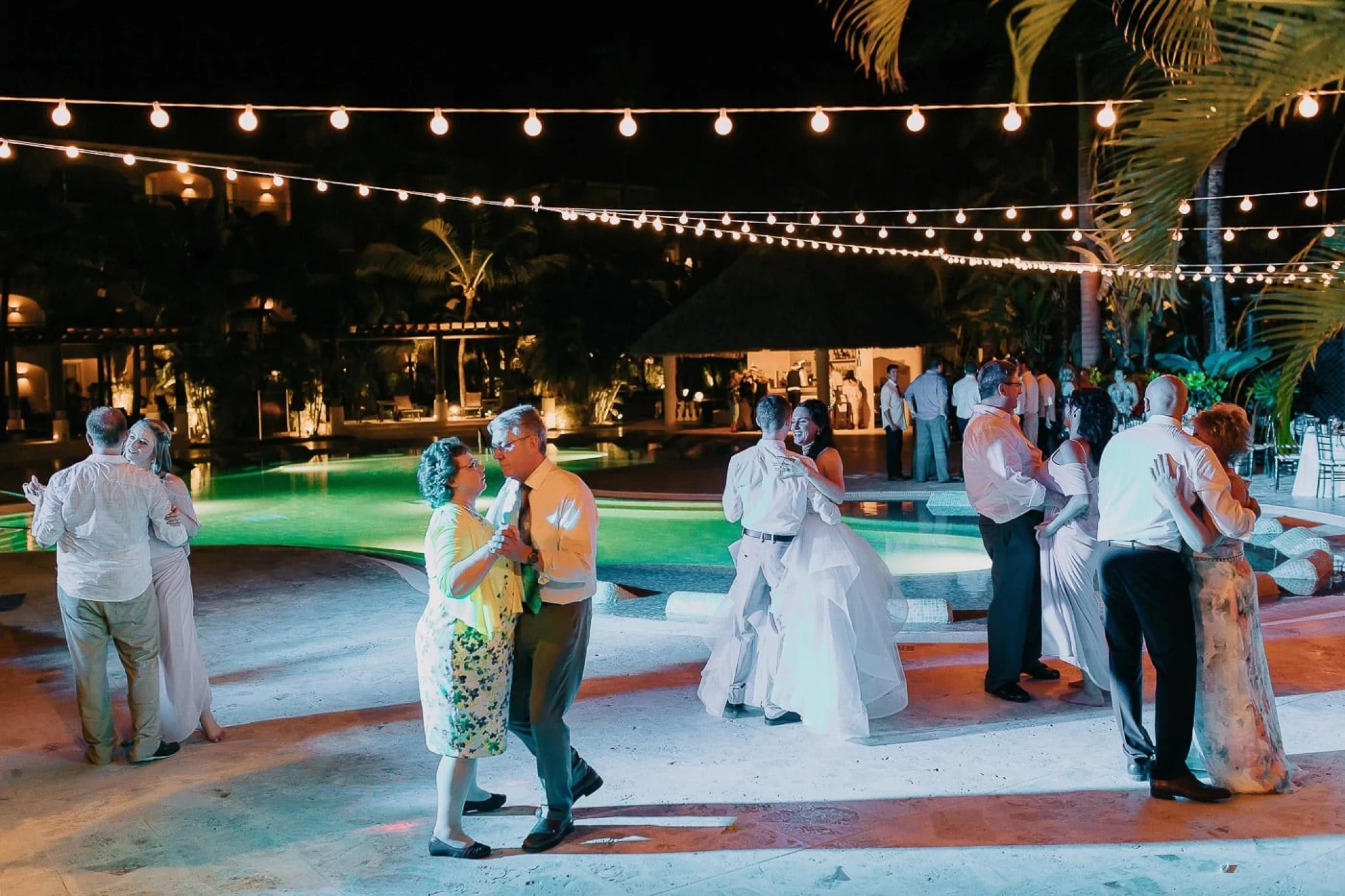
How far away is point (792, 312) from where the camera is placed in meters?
25.6

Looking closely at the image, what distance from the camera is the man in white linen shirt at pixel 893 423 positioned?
57.2 ft

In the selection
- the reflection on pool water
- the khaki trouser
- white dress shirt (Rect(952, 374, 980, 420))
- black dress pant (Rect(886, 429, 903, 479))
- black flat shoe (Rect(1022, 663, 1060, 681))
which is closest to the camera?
the khaki trouser

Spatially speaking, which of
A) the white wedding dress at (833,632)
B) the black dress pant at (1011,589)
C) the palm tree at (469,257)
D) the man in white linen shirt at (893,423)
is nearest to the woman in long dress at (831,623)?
the white wedding dress at (833,632)

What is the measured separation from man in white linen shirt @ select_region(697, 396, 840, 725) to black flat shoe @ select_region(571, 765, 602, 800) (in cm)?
122

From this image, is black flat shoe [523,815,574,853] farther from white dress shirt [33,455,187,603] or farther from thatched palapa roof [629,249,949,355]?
thatched palapa roof [629,249,949,355]

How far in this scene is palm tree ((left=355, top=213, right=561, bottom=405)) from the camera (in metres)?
34.8

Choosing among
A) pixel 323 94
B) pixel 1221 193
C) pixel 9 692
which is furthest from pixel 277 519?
pixel 323 94

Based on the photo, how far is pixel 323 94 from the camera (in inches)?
1810

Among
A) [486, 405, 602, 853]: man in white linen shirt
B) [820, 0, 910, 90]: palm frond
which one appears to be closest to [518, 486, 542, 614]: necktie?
[486, 405, 602, 853]: man in white linen shirt

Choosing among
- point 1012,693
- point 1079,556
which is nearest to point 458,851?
point 1012,693

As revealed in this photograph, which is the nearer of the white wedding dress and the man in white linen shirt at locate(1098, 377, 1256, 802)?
the man in white linen shirt at locate(1098, 377, 1256, 802)

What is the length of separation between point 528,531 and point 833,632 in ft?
5.78

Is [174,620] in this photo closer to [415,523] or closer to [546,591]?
[546,591]

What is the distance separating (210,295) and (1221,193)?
851 inches
